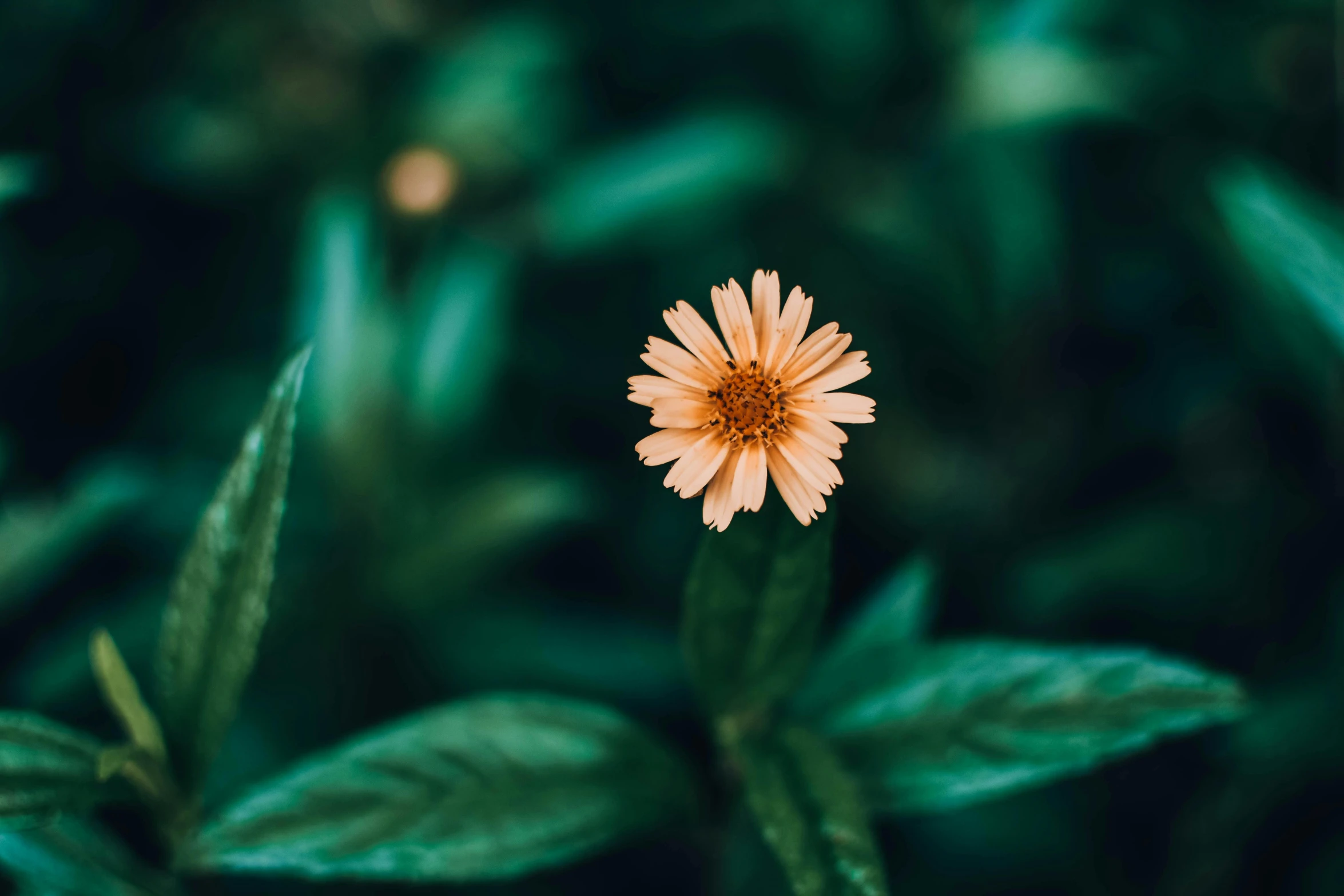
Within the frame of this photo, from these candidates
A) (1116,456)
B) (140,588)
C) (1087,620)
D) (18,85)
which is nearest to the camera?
(140,588)

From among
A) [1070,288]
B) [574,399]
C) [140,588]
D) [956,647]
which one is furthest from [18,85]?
[1070,288]

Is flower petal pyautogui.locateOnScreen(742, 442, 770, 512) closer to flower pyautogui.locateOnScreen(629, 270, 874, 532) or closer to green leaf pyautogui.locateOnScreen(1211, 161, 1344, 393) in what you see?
flower pyautogui.locateOnScreen(629, 270, 874, 532)

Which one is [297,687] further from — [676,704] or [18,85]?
[18,85]

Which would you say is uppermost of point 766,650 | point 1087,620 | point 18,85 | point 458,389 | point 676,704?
point 18,85

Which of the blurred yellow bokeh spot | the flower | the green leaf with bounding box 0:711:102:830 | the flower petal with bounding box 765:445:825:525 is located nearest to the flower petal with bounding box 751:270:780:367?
the flower

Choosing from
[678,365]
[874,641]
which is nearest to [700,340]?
[678,365]

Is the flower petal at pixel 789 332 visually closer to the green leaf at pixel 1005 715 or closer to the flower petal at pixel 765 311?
the flower petal at pixel 765 311

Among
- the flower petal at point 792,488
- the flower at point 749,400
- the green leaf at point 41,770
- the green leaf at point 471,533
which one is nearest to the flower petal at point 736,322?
the flower at point 749,400

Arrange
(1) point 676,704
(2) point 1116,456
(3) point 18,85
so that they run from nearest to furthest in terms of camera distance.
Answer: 1. (1) point 676,704
2. (3) point 18,85
3. (2) point 1116,456
